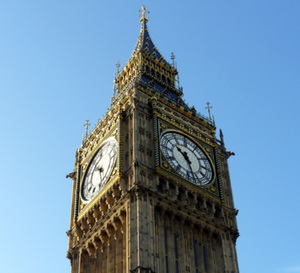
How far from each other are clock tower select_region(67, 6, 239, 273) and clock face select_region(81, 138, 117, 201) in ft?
0.33

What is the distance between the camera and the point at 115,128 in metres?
50.9

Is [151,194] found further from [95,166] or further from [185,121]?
[185,121]

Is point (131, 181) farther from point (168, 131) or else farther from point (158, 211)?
point (168, 131)

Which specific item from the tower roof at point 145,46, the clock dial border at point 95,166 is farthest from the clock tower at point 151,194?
the tower roof at point 145,46

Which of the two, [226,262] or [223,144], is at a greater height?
[223,144]

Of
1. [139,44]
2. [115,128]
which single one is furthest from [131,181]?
[139,44]

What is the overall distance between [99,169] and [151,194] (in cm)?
698

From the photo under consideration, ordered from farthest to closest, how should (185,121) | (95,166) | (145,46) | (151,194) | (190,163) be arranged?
1. (145,46)
2. (185,121)
3. (95,166)
4. (190,163)
5. (151,194)

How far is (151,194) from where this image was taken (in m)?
44.6

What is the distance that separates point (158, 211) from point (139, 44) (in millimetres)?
27196

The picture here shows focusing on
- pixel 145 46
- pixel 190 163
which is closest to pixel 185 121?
pixel 190 163

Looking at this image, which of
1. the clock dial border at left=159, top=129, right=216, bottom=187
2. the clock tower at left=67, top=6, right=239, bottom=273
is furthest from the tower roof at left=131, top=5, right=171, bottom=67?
the clock dial border at left=159, top=129, right=216, bottom=187

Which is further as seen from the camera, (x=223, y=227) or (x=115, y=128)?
(x=115, y=128)

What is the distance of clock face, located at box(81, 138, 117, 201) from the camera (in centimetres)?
4862
